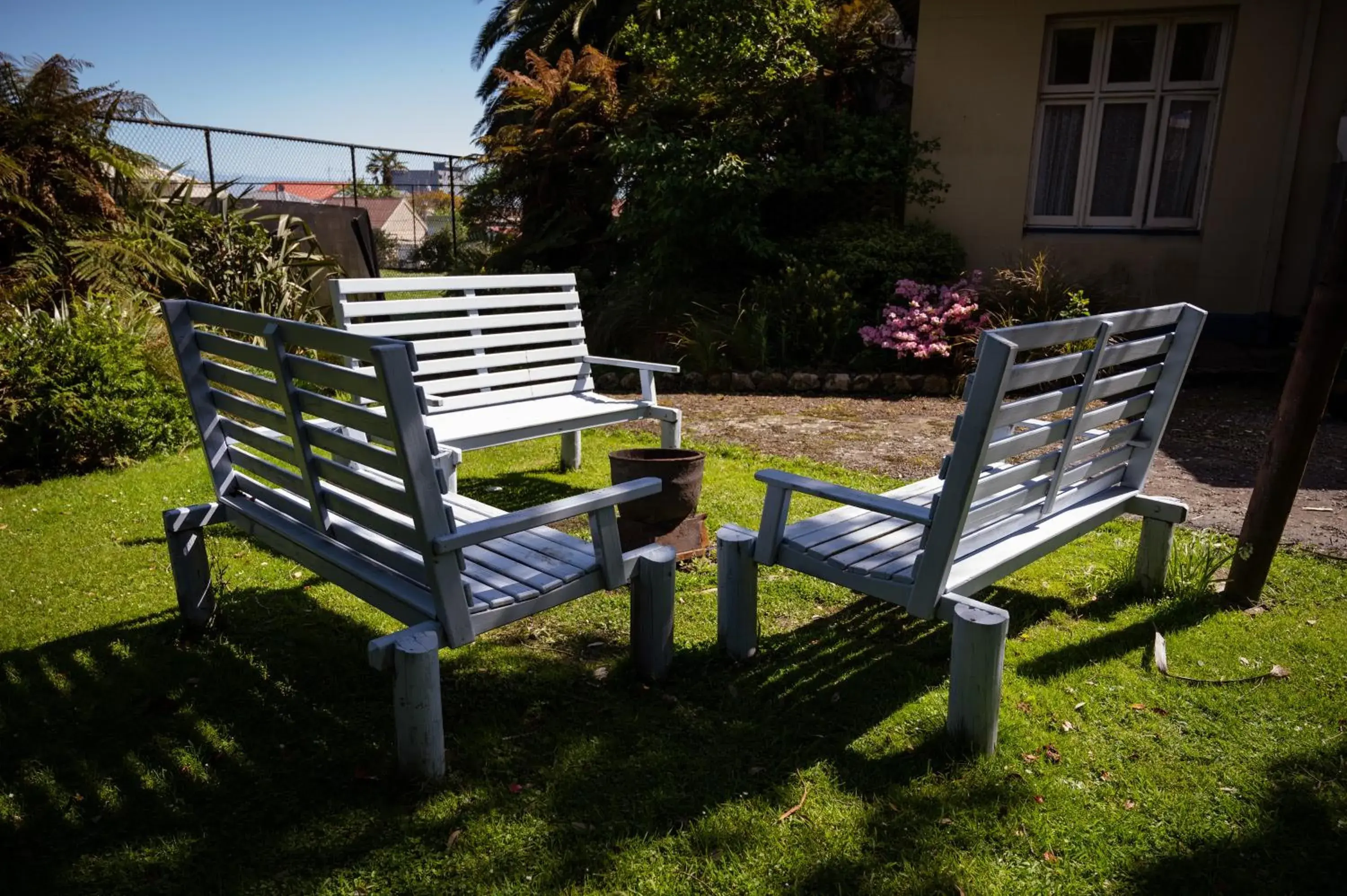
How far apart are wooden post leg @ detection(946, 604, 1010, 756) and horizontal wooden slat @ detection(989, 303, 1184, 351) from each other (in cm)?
77

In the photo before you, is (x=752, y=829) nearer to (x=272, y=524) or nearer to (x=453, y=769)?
(x=453, y=769)

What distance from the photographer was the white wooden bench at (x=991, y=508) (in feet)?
8.19

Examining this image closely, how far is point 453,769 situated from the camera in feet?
8.59

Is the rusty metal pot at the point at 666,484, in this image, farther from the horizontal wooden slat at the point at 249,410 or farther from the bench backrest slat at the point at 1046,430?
the horizontal wooden slat at the point at 249,410

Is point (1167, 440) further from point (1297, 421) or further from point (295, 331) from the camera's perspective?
point (295, 331)

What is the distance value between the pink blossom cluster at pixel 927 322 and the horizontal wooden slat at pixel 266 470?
651 centimetres

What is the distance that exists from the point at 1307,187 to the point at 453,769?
418 inches

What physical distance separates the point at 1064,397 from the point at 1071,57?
29.8 ft

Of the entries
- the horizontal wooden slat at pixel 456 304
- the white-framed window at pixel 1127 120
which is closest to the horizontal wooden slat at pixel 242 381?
the horizontal wooden slat at pixel 456 304

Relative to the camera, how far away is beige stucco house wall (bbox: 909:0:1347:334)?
9109mm

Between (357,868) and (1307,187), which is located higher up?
(1307,187)

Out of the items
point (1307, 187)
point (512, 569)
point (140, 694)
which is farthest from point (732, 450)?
point (1307, 187)

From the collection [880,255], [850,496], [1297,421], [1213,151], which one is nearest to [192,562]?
[850,496]

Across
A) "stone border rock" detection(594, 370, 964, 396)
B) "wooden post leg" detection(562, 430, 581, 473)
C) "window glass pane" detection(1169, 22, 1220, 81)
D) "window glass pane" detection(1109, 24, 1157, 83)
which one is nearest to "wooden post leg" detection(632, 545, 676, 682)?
"wooden post leg" detection(562, 430, 581, 473)
